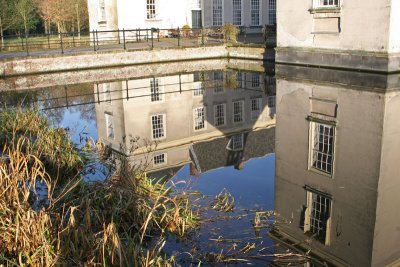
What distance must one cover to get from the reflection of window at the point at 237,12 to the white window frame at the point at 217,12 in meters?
1.02

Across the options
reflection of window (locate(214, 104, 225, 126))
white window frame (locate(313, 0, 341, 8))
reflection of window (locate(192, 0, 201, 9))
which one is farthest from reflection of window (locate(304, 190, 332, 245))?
reflection of window (locate(192, 0, 201, 9))

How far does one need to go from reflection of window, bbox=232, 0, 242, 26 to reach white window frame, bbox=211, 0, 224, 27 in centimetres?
102

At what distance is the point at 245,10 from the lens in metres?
34.1

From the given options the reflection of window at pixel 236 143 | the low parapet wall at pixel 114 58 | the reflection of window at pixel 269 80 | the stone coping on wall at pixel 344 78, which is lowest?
the reflection of window at pixel 236 143

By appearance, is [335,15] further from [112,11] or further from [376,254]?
[112,11]

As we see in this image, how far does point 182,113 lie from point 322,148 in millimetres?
5325

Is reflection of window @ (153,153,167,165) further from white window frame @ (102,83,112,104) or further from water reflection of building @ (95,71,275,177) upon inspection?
white window frame @ (102,83,112,104)

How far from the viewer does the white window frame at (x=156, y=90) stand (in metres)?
14.6

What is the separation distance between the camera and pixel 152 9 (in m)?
30.0

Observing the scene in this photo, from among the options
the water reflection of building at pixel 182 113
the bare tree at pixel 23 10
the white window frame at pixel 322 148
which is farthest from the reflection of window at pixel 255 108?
the bare tree at pixel 23 10

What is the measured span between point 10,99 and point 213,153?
810 centimetres

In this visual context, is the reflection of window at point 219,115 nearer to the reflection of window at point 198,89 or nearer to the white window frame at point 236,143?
the white window frame at point 236,143

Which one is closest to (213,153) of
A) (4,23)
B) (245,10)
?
(245,10)

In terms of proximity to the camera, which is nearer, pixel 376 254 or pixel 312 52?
pixel 376 254
